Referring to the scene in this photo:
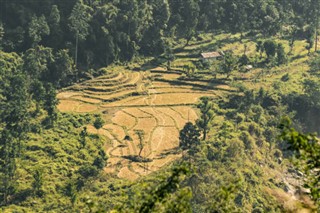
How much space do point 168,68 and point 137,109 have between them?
15.0 metres

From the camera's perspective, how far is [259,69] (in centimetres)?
8488

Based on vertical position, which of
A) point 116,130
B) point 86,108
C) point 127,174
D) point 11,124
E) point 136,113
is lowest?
point 127,174

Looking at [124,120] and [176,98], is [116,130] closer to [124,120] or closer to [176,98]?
[124,120]

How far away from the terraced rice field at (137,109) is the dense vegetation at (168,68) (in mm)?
2234

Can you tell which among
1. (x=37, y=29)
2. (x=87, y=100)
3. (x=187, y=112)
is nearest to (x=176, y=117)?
(x=187, y=112)

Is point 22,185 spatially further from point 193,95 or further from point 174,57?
point 174,57

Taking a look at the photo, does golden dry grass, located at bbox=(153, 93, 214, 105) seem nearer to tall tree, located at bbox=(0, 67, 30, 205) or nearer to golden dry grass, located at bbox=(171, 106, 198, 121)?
golden dry grass, located at bbox=(171, 106, 198, 121)

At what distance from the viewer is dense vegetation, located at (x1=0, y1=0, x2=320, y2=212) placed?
50.7 meters

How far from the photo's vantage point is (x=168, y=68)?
8256 centimetres

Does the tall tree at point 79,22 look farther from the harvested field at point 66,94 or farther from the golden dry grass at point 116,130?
the golden dry grass at point 116,130

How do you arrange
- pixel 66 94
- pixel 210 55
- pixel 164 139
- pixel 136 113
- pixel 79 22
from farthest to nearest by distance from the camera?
1. pixel 210 55
2. pixel 79 22
3. pixel 66 94
4. pixel 136 113
5. pixel 164 139

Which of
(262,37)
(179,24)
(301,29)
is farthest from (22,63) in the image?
(301,29)

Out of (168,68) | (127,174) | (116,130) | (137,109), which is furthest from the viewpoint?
(168,68)

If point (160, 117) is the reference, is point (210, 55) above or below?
above
